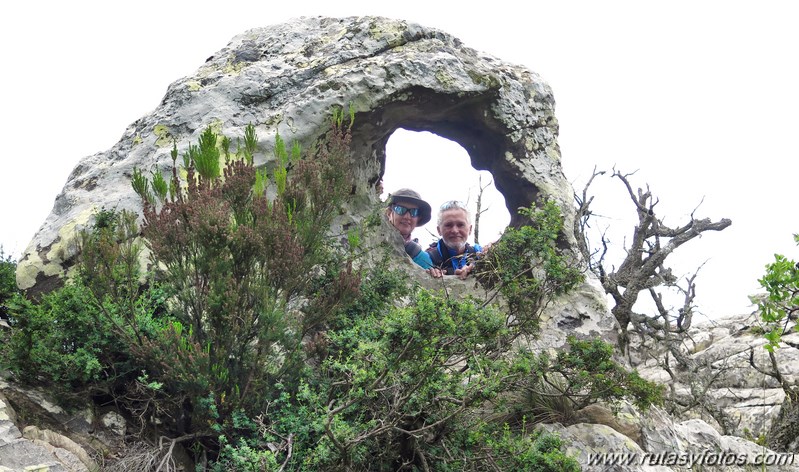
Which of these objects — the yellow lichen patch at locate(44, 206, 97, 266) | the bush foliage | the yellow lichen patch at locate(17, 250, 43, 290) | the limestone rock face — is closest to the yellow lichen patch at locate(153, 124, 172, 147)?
the yellow lichen patch at locate(44, 206, 97, 266)

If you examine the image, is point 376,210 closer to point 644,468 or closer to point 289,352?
point 289,352

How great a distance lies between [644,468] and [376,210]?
341 centimetres

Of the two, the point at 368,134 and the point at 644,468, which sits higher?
the point at 368,134

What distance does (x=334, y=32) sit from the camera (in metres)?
8.10

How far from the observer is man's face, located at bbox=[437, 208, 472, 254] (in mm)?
8258

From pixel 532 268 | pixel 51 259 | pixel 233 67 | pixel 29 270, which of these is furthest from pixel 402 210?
pixel 29 270

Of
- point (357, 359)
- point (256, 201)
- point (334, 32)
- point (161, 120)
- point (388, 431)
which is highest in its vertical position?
point (334, 32)

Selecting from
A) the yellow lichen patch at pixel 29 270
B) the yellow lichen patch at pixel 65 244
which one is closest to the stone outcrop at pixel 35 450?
the yellow lichen patch at pixel 29 270

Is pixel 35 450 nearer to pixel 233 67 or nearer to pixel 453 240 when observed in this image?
pixel 233 67

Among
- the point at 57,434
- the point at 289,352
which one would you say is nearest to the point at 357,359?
the point at 289,352

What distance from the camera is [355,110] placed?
282 inches

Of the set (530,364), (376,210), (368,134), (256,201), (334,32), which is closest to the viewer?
(256,201)

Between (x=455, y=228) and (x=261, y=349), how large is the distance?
154 inches

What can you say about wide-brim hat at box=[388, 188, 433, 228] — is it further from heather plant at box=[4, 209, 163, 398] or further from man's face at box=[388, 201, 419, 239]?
heather plant at box=[4, 209, 163, 398]
